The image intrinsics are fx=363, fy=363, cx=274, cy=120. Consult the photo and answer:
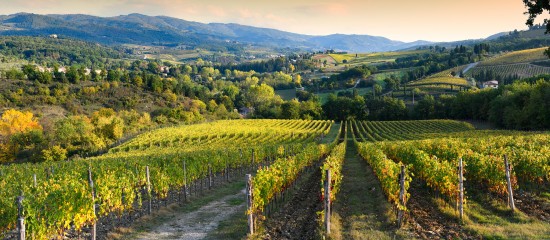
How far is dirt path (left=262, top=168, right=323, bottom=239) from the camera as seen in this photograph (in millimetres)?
11781

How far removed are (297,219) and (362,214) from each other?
244 centimetres

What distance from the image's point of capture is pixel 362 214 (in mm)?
13617

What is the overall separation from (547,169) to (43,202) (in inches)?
721

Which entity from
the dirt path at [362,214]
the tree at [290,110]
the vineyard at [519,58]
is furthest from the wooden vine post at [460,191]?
the vineyard at [519,58]

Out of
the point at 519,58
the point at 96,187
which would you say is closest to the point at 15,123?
the point at 96,187

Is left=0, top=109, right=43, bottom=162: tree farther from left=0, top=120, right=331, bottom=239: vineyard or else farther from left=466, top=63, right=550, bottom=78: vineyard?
left=466, top=63, right=550, bottom=78: vineyard

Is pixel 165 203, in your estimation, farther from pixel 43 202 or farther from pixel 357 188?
pixel 357 188

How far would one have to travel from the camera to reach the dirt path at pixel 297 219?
38.7ft

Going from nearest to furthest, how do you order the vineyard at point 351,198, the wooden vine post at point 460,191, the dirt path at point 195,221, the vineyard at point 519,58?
the vineyard at point 351,198 → the wooden vine post at point 460,191 → the dirt path at point 195,221 → the vineyard at point 519,58

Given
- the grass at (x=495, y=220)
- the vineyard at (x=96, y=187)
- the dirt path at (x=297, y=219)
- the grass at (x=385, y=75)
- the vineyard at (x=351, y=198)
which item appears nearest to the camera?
the grass at (x=495, y=220)

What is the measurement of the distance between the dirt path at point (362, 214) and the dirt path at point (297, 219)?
2.67 feet

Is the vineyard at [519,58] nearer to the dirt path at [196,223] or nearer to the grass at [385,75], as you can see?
the grass at [385,75]

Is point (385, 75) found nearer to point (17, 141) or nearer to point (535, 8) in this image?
point (17, 141)

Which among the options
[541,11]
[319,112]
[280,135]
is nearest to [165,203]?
Result: [541,11]
